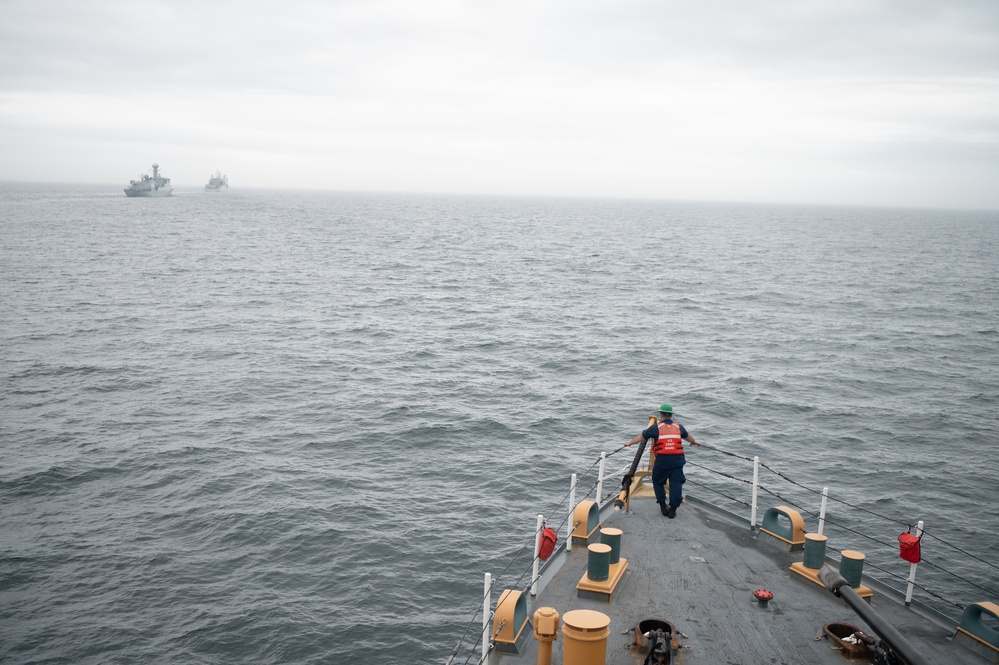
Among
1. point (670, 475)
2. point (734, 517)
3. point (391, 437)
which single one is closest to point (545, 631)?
point (670, 475)

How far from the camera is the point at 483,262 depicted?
299 feet

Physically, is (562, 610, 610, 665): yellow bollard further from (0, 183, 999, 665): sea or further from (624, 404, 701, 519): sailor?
(624, 404, 701, 519): sailor

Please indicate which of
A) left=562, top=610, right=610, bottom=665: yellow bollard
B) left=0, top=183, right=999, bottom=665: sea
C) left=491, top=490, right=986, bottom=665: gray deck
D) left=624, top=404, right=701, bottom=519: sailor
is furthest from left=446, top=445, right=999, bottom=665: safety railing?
left=562, top=610, right=610, bottom=665: yellow bollard

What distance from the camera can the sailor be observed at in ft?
41.8

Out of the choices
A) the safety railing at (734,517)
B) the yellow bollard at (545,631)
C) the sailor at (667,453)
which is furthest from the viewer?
the sailor at (667,453)

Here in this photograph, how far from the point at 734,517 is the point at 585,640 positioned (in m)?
6.80

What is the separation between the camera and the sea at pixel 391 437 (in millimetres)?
16969

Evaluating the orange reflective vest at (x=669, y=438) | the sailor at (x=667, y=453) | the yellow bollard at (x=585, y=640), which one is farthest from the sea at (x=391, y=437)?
the yellow bollard at (x=585, y=640)

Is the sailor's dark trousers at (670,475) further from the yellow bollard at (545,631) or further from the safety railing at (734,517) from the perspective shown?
the yellow bollard at (545,631)

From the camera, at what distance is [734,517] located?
45.4ft

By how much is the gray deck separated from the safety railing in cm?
36

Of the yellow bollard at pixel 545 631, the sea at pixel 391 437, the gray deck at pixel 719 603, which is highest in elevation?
the yellow bollard at pixel 545 631

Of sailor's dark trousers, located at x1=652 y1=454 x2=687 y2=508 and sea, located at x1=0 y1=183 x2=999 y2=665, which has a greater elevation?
sailor's dark trousers, located at x1=652 y1=454 x2=687 y2=508

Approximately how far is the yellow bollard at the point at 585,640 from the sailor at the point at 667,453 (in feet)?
14.9
